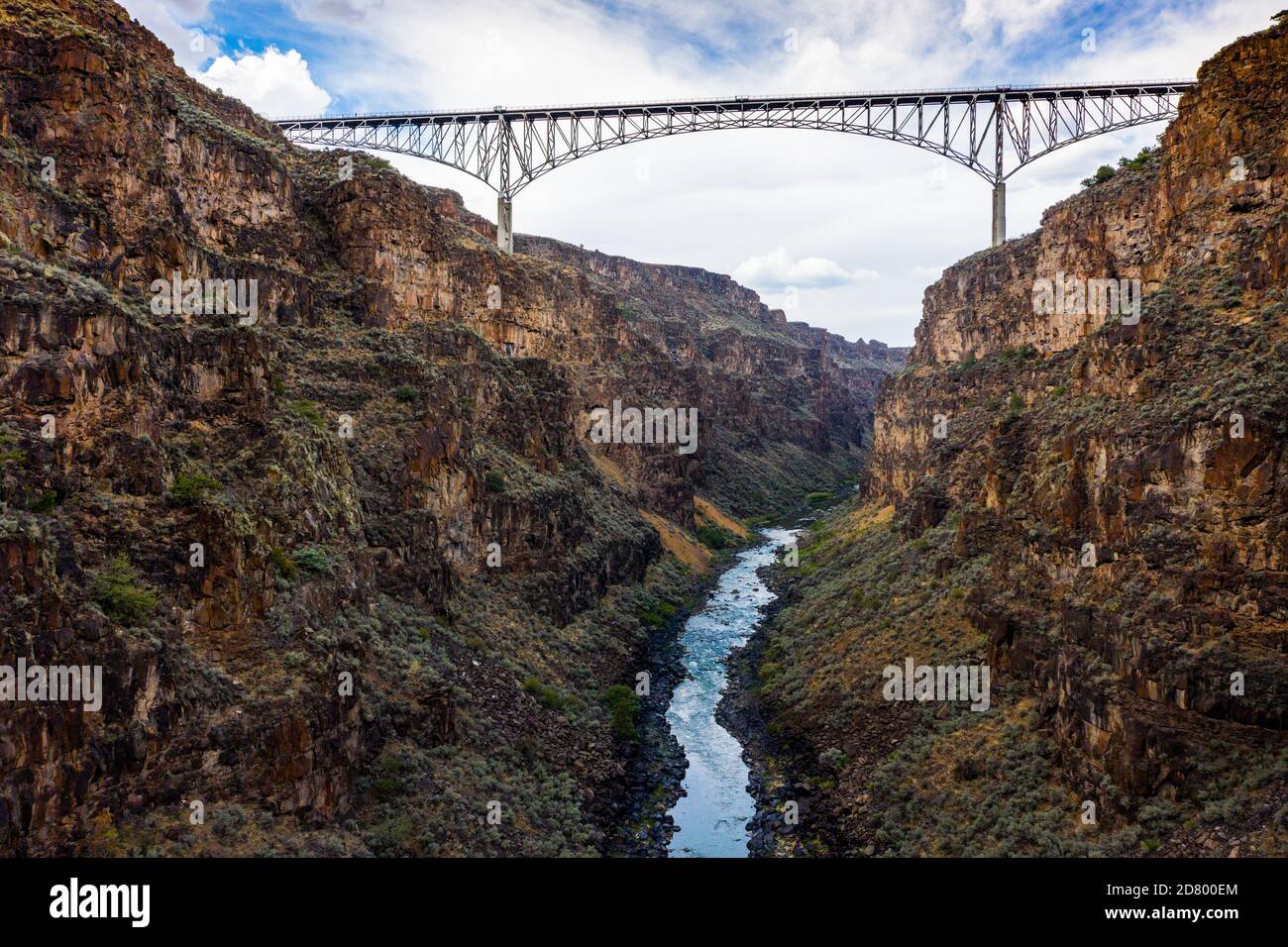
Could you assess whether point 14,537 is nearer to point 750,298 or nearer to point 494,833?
point 494,833

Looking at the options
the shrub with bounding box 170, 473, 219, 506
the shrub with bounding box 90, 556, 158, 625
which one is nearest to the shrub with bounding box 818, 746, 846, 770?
the shrub with bounding box 170, 473, 219, 506

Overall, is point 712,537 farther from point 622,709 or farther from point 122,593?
point 122,593

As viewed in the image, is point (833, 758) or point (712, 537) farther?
point (712, 537)

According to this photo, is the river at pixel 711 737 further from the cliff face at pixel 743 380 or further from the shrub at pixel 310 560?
the cliff face at pixel 743 380

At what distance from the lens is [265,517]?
2480 centimetres

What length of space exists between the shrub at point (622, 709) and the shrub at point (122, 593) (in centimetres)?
2245

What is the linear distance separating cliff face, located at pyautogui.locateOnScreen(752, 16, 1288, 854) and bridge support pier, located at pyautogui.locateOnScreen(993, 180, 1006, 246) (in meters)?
21.0

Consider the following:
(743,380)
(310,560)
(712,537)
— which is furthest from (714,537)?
(310,560)

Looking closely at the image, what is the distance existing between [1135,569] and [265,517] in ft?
82.8

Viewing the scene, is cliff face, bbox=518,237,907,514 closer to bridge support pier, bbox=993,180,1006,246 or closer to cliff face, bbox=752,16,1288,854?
bridge support pier, bbox=993,180,1006,246

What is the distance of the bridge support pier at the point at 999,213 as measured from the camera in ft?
212

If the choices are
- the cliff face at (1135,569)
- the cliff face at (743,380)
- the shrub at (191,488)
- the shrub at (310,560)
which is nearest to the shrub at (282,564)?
the shrub at (310,560)

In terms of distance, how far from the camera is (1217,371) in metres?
24.4

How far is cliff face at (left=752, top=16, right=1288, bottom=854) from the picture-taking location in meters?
20.8
